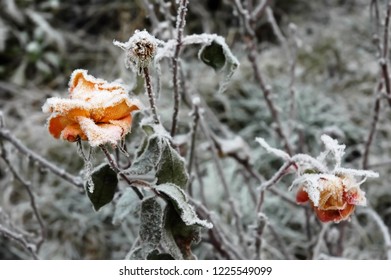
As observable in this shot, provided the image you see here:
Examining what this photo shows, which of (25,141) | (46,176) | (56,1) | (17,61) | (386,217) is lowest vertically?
(386,217)

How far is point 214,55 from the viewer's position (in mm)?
695

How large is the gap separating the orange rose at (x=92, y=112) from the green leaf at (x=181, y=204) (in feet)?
0.25

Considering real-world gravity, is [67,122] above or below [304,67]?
below

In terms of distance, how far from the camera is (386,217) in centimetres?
174

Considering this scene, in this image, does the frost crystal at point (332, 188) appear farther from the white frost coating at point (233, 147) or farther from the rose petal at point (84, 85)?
the white frost coating at point (233, 147)

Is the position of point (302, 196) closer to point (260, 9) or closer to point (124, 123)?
point (124, 123)

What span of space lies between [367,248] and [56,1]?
1.78 metres

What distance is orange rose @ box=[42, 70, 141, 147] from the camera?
0.52 meters

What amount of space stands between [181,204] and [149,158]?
7 centimetres

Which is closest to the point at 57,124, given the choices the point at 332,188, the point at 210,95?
the point at 332,188
